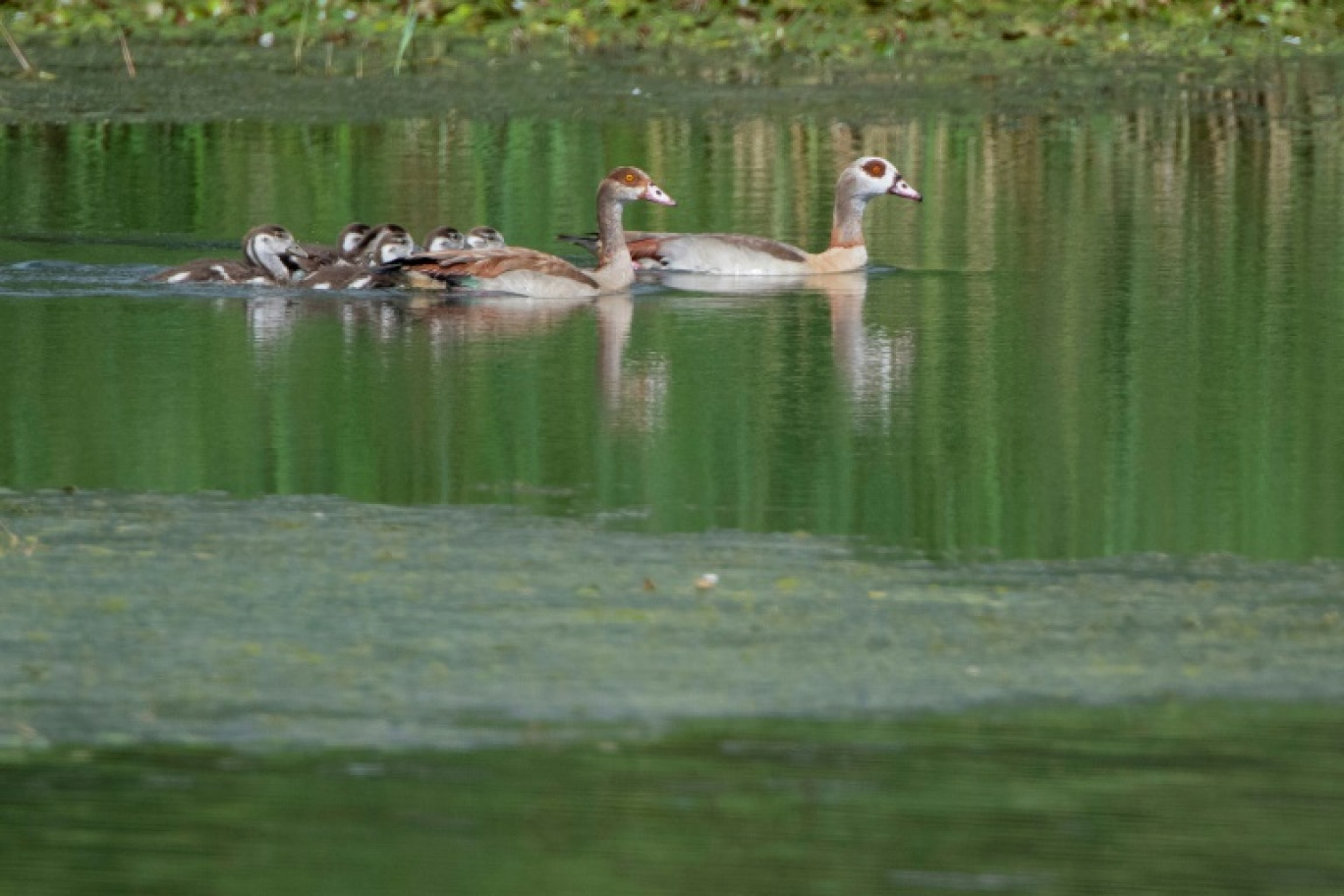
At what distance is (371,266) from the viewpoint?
12906 millimetres

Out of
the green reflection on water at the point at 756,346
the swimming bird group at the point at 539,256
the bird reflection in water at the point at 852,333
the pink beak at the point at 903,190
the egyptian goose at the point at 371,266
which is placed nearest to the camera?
the green reflection on water at the point at 756,346

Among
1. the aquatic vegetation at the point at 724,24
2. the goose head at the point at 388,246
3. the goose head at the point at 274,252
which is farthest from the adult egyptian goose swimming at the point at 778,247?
the aquatic vegetation at the point at 724,24

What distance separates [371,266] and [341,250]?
0.63 m

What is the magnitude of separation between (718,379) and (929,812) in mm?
5130

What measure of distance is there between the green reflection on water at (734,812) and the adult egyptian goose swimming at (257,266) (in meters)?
7.64

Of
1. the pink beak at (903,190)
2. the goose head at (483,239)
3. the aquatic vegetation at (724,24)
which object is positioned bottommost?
the goose head at (483,239)

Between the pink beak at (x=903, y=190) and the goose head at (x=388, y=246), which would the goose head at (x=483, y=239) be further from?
the pink beak at (x=903, y=190)

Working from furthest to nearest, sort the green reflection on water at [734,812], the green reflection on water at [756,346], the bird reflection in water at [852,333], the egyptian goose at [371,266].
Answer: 1. the egyptian goose at [371,266]
2. the bird reflection in water at [852,333]
3. the green reflection on water at [756,346]
4. the green reflection on water at [734,812]

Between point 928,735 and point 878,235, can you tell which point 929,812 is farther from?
point 878,235

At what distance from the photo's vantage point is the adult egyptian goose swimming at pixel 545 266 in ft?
41.3

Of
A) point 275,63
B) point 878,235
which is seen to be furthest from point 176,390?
point 275,63

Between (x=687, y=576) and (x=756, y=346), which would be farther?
(x=756, y=346)

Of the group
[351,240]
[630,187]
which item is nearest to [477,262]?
[351,240]

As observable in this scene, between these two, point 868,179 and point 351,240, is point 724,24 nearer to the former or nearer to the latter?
point 868,179
